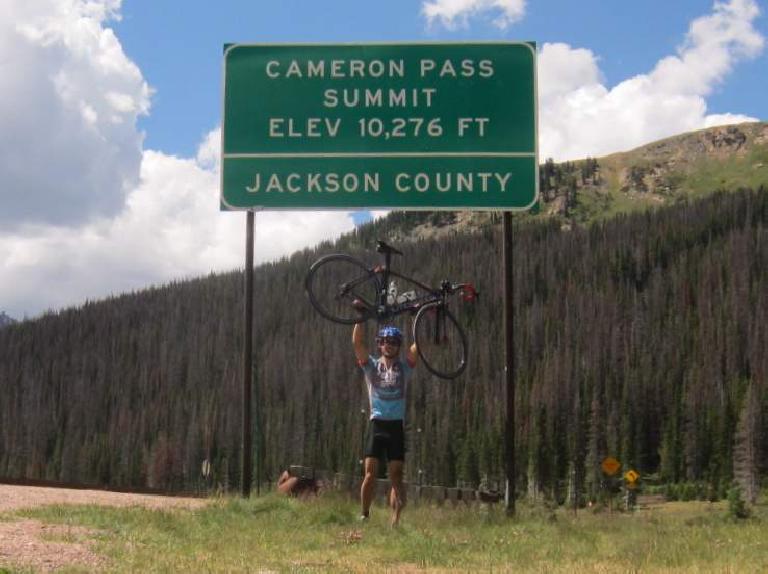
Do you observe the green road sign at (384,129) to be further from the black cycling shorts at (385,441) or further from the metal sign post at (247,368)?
the black cycling shorts at (385,441)

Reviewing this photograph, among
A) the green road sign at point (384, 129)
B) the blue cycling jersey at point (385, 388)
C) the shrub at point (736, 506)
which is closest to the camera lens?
the blue cycling jersey at point (385, 388)

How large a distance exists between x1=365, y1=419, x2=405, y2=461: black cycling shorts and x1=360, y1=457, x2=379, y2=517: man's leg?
10 centimetres

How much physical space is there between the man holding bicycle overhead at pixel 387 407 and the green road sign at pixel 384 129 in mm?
3962

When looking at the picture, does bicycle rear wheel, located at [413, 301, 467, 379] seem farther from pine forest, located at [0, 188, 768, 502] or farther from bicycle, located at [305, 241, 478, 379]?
pine forest, located at [0, 188, 768, 502]

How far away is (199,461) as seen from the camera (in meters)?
124

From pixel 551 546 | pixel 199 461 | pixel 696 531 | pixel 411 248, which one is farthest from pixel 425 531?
pixel 411 248

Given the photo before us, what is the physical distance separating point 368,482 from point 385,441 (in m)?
0.66

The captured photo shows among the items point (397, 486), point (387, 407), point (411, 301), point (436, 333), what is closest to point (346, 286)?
point (411, 301)

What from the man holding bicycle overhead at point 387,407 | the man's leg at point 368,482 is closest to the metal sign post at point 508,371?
the man's leg at point 368,482

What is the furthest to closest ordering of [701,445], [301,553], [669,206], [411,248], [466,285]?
[669,206] < [411,248] < [701,445] < [466,285] < [301,553]

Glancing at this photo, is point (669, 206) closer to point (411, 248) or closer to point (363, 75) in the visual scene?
point (411, 248)

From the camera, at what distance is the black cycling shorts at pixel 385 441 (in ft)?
40.0

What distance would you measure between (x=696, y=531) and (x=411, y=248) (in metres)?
152

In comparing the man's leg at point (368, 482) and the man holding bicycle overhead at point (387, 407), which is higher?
the man holding bicycle overhead at point (387, 407)
